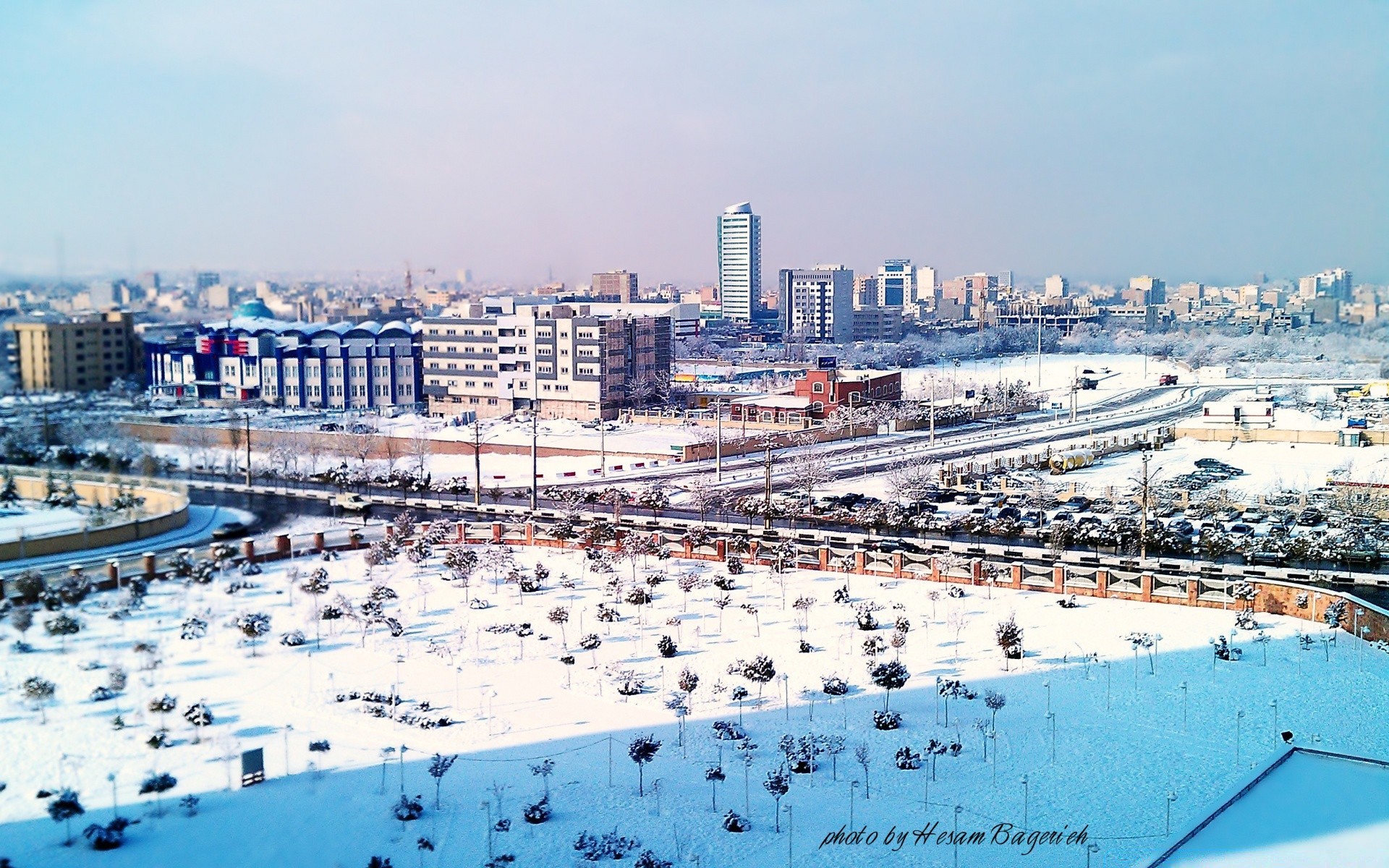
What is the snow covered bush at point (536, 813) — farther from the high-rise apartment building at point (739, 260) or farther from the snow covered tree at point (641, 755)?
the high-rise apartment building at point (739, 260)

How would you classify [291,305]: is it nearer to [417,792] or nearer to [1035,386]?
[417,792]

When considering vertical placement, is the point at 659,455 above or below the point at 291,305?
below

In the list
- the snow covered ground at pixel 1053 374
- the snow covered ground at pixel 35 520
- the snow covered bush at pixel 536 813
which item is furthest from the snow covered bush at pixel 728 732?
the snow covered ground at pixel 1053 374

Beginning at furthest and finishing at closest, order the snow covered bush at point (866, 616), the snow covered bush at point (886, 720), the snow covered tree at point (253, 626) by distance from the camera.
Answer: the snow covered bush at point (866, 616) → the snow covered tree at point (253, 626) → the snow covered bush at point (886, 720)

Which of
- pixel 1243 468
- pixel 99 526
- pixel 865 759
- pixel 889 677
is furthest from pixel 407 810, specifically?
pixel 1243 468

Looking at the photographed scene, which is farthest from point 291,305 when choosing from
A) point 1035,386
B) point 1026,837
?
point 1035,386

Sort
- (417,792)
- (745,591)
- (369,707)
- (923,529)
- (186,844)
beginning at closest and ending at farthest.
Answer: (186,844) → (417,792) → (369,707) → (745,591) → (923,529)

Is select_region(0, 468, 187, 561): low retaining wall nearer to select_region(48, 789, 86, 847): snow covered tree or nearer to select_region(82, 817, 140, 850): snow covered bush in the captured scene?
select_region(48, 789, 86, 847): snow covered tree
